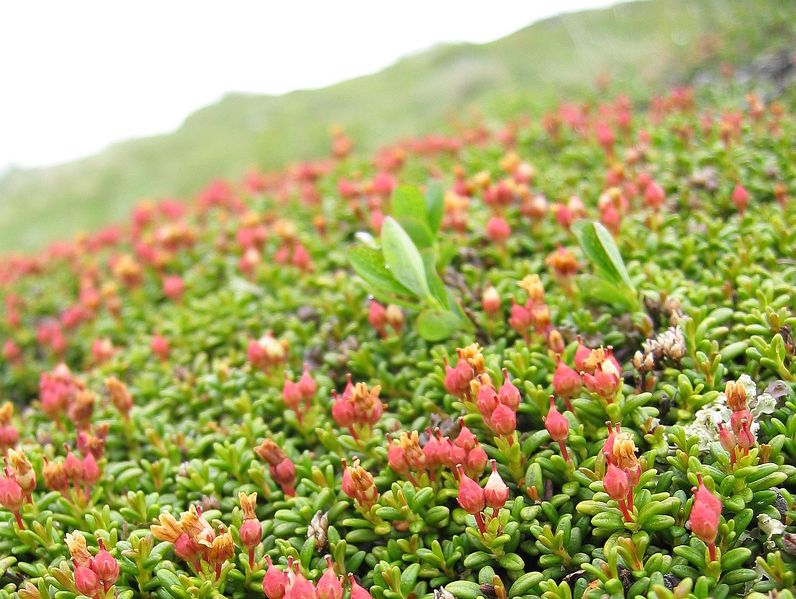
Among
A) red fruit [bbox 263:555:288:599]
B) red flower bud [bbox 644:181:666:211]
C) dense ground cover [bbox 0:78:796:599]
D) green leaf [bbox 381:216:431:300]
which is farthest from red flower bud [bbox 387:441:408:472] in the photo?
red flower bud [bbox 644:181:666:211]

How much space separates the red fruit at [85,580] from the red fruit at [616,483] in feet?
5.30

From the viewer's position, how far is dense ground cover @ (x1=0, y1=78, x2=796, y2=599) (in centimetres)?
195

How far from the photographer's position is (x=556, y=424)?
207cm

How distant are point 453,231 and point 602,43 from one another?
35.2 ft

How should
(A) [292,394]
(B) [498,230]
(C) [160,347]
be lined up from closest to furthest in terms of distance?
(A) [292,394], (B) [498,230], (C) [160,347]

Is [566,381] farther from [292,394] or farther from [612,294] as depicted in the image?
[292,394]

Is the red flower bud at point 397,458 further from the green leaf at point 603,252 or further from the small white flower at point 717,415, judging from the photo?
the green leaf at point 603,252

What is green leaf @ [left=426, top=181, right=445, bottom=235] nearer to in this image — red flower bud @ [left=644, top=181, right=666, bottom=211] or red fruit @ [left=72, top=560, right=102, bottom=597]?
red flower bud @ [left=644, top=181, right=666, bottom=211]

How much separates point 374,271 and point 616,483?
1.47m

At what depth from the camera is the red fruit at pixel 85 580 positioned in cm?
197

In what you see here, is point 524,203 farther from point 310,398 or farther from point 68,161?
point 68,161

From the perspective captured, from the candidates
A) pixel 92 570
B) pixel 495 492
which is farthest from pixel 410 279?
pixel 92 570

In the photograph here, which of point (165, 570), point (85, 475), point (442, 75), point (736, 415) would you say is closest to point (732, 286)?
point (736, 415)

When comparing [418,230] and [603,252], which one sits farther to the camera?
[418,230]
